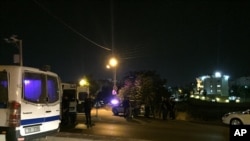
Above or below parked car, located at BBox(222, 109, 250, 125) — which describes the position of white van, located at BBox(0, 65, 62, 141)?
above

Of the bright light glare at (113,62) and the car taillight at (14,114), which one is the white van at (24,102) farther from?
the bright light glare at (113,62)

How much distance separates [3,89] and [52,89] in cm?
196

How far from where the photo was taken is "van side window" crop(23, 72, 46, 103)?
452 inches

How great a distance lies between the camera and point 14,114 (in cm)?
1112

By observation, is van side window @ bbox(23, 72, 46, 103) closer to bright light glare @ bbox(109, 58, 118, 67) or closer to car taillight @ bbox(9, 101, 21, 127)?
car taillight @ bbox(9, 101, 21, 127)

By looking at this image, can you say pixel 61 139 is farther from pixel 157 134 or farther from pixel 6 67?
pixel 157 134

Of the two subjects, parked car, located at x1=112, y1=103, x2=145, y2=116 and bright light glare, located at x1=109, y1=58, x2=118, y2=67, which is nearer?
parked car, located at x1=112, y1=103, x2=145, y2=116

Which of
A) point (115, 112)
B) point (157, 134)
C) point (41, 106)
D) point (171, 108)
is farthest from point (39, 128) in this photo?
point (115, 112)

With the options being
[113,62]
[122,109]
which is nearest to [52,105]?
[122,109]

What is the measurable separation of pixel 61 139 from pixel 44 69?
8.04 ft

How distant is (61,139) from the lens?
13.8 meters

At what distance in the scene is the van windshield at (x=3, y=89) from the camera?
11188 mm

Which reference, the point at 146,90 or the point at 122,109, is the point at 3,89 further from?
the point at 146,90

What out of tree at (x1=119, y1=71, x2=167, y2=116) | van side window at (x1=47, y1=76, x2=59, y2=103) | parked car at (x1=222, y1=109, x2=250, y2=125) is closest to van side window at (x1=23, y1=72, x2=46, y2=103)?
van side window at (x1=47, y1=76, x2=59, y2=103)
